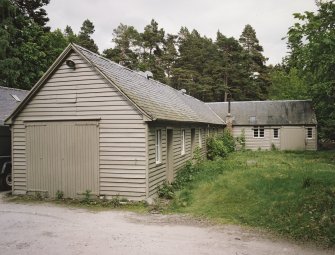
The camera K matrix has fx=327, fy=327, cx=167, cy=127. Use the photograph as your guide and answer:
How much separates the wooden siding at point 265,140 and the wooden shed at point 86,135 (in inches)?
862

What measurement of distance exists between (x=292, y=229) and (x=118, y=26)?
186 ft

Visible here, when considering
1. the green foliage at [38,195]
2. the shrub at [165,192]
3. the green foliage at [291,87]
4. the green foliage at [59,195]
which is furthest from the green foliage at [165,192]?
the green foliage at [291,87]

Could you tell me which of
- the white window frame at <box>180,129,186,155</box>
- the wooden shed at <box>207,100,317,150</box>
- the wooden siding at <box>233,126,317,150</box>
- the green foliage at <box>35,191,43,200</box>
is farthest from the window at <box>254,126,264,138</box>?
the green foliage at <box>35,191,43,200</box>

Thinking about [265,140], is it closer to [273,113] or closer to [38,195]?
[273,113]

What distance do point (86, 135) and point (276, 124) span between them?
2488 centimetres

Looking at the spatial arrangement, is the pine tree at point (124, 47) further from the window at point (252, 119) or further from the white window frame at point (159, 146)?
the white window frame at point (159, 146)

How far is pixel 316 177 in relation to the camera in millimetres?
13688

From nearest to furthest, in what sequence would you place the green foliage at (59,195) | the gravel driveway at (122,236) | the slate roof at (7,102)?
1. the gravel driveway at (122,236)
2. the green foliage at (59,195)
3. the slate roof at (7,102)

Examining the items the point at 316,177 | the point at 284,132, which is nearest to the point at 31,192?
the point at 316,177

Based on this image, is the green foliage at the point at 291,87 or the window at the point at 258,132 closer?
the window at the point at 258,132

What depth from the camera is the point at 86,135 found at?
12.4m

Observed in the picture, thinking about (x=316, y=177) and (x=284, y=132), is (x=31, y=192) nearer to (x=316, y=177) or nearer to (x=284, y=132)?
(x=316, y=177)

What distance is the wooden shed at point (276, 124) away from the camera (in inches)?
1268

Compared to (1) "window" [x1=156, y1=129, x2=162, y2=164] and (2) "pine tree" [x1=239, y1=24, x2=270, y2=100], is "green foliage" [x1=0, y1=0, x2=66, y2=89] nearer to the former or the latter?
(1) "window" [x1=156, y1=129, x2=162, y2=164]
